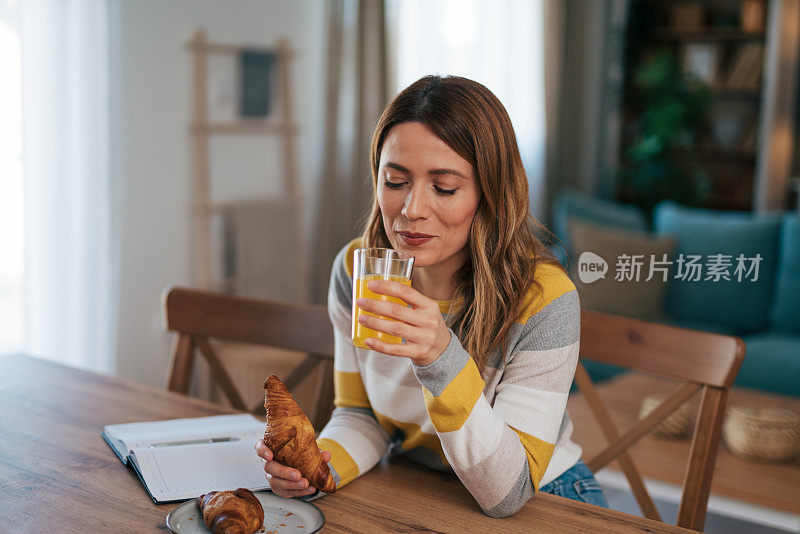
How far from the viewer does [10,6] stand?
234 cm

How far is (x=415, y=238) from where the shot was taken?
1055 millimetres

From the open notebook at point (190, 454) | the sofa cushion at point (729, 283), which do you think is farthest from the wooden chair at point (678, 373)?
the sofa cushion at point (729, 283)

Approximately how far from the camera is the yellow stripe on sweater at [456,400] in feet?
2.94

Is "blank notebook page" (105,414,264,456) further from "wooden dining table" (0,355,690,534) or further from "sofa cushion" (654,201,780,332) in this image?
"sofa cushion" (654,201,780,332)

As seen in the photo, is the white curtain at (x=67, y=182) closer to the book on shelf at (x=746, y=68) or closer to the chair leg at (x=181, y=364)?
the chair leg at (x=181, y=364)

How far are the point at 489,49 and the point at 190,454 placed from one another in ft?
11.9

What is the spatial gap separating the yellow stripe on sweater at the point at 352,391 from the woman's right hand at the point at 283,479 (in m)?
0.28

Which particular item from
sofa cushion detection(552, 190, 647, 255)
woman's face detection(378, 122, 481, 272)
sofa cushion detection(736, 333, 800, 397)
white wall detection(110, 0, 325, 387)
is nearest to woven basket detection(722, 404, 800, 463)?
sofa cushion detection(736, 333, 800, 397)

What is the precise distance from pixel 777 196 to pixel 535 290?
423cm

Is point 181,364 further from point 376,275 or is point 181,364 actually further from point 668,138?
point 668,138

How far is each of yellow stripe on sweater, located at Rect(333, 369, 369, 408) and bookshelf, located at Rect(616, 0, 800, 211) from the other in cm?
419

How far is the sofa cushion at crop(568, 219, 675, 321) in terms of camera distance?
312 cm

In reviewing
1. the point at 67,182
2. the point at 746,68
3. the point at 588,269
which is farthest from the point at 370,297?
the point at 746,68

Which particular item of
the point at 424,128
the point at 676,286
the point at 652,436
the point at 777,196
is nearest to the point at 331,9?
the point at 676,286
